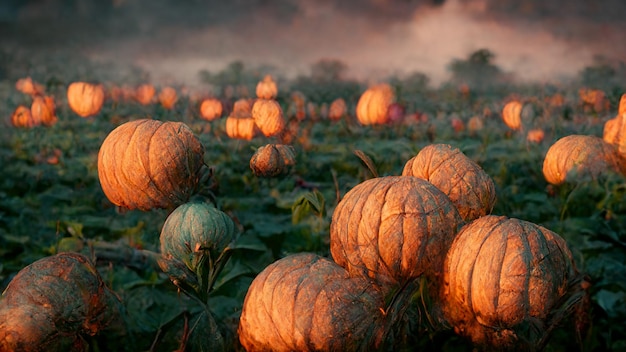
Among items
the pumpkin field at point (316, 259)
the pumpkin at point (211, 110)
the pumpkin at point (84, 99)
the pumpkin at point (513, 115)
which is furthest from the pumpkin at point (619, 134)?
the pumpkin at point (84, 99)

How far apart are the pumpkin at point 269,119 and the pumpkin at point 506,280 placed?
9.91ft

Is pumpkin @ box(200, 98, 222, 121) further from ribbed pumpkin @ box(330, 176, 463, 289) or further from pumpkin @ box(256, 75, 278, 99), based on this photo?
ribbed pumpkin @ box(330, 176, 463, 289)

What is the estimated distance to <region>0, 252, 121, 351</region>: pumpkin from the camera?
1.54m

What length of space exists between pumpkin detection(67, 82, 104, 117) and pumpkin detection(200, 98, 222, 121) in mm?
2133

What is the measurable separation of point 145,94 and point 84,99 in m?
1.68

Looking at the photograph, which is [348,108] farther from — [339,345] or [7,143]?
[339,345]

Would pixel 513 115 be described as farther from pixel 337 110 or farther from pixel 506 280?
pixel 506 280

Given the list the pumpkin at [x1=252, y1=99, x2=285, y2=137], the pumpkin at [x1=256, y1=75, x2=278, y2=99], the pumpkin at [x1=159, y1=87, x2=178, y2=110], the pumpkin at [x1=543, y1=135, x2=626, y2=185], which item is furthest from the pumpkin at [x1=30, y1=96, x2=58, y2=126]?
the pumpkin at [x1=543, y1=135, x2=626, y2=185]

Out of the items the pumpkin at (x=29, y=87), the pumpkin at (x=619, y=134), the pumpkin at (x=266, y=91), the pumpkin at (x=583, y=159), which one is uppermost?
the pumpkin at (x=619, y=134)

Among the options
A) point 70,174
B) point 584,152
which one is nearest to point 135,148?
point 584,152

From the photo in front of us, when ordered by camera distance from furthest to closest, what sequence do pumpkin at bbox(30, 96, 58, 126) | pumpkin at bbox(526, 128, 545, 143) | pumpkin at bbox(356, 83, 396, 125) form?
pumpkin at bbox(30, 96, 58, 126), pumpkin at bbox(356, 83, 396, 125), pumpkin at bbox(526, 128, 545, 143)

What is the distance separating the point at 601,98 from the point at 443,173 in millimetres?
5175

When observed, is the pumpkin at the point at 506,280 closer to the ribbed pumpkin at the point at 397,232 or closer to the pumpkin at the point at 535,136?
the ribbed pumpkin at the point at 397,232

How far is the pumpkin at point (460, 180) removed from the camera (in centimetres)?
172
